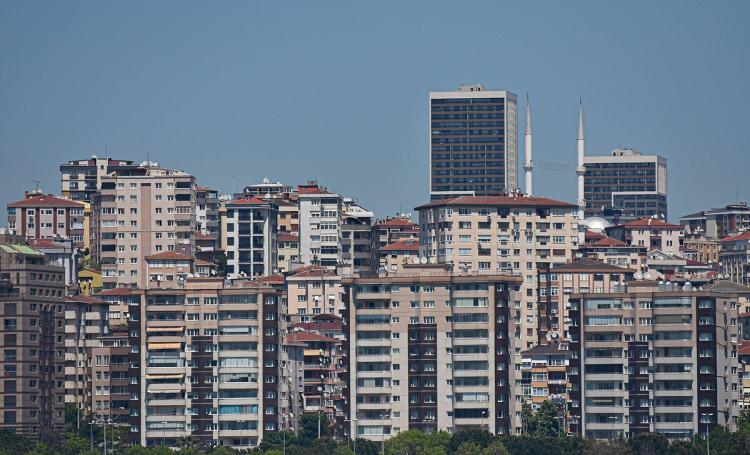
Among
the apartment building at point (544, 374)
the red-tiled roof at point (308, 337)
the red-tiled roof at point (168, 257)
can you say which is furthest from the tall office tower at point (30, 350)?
the apartment building at point (544, 374)

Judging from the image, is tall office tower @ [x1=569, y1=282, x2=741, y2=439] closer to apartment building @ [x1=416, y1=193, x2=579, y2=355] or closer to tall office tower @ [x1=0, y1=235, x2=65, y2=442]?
apartment building @ [x1=416, y1=193, x2=579, y2=355]

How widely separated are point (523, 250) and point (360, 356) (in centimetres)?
4246

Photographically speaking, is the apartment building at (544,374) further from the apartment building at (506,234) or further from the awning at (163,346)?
the awning at (163,346)

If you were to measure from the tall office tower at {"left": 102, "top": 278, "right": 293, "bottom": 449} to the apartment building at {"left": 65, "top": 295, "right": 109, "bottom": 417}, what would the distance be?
11.5 meters

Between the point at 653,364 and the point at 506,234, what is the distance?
143 ft

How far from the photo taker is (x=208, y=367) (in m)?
151

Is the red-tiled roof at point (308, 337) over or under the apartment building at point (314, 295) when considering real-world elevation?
under

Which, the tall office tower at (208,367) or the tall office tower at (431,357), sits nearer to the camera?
the tall office tower at (431,357)

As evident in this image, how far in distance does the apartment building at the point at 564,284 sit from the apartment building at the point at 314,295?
22474 millimetres

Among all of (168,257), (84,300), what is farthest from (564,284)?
(84,300)

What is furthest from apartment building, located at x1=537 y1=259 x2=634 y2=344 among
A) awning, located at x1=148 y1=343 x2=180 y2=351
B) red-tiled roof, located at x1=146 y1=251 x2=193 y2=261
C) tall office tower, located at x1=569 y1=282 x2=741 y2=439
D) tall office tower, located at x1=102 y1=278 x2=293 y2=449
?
awning, located at x1=148 y1=343 x2=180 y2=351

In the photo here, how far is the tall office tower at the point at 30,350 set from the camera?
15450 centimetres

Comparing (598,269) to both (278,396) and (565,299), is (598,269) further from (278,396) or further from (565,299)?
(278,396)

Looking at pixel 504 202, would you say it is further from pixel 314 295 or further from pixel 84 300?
pixel 84 300
